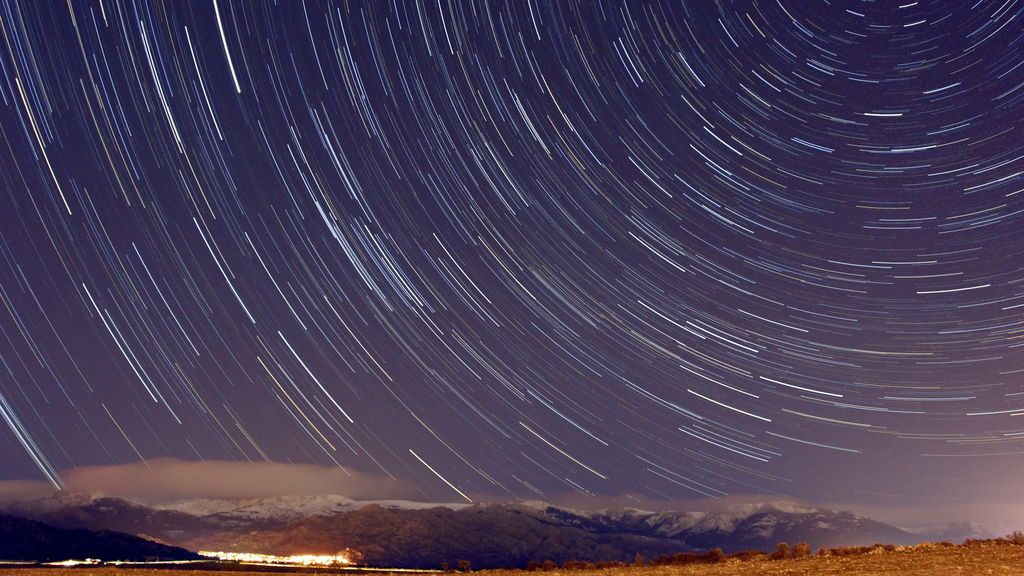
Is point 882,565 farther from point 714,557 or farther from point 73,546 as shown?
point 73,546

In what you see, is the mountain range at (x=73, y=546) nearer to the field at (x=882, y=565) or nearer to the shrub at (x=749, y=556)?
the shrub at (x=749, y=556)

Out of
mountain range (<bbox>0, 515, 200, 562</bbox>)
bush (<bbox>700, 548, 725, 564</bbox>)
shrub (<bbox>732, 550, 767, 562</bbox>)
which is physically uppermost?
shrub (<bbox>732, 550, 767, 562</bbox>)

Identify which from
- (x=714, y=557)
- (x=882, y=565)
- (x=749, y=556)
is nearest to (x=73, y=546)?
(x=714, y=557)

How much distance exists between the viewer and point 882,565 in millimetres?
21000

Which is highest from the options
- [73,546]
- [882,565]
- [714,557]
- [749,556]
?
[882,565]

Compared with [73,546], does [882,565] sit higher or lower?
higher

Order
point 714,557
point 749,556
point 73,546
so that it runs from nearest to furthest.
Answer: point 749,556 < point 714,557 < point 73,546

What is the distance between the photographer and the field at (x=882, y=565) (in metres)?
19.2

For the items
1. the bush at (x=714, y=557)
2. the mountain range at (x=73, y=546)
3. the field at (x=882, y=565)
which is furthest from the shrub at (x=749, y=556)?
the mountain range at (x=73, y=546)

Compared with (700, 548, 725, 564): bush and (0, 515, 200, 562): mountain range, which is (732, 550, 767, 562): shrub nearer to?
(700, 548, 725, 564): bush

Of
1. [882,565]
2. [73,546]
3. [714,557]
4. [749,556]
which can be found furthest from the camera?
[73,546]

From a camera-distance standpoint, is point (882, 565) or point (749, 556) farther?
point (749, 556)

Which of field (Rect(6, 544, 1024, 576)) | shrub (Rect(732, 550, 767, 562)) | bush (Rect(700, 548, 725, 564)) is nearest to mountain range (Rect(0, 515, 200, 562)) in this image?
bush (Rect(700, 548, 725, 564))

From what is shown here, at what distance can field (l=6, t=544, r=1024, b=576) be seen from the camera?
1917 centimetres
